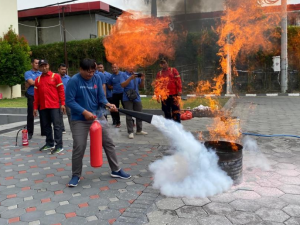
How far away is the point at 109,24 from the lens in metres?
23.2

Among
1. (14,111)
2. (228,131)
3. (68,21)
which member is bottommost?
(228,131)

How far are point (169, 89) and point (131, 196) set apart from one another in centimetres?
353

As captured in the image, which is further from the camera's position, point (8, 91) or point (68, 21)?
point (68, 21)

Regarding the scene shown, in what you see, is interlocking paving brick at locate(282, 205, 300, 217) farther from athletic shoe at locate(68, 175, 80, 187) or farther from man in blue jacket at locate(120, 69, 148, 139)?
man in blue jacket at locate(120, 69, 148, 139)

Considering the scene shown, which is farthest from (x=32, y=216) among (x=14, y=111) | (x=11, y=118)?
(x=14, y=111)

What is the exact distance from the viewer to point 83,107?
422 centimetres

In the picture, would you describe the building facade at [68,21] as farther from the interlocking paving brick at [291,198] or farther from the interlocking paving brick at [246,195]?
the interlocking paving brick at [291,198]

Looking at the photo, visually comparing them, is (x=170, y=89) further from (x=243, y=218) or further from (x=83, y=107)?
(x=243, y=218)

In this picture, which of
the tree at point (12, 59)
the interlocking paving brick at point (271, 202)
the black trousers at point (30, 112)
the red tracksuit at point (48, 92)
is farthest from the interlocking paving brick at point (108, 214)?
the tree at point (12, 59)

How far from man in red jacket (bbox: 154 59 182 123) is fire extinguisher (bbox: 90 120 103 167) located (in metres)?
3.03

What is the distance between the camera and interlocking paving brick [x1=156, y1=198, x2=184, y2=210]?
133 inches

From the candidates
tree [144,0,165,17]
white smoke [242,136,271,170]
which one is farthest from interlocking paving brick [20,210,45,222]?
tree [144,0,165,17]

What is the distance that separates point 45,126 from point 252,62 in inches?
601

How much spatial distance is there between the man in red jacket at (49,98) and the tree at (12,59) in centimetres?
1452
